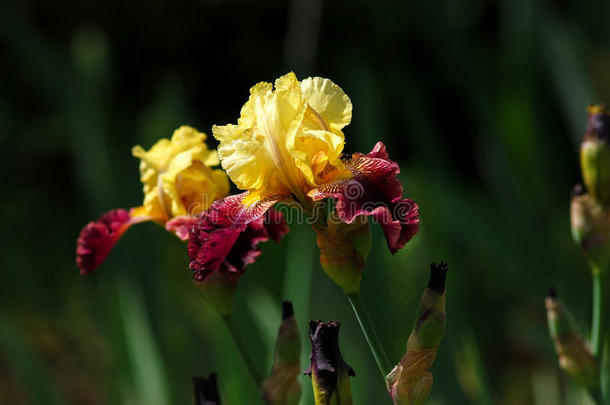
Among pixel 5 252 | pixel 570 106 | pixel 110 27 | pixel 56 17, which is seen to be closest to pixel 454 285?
pixel 570 106

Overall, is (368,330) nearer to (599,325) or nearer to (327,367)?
(327,367)

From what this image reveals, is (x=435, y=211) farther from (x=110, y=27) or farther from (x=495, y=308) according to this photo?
(x=110, y=27)

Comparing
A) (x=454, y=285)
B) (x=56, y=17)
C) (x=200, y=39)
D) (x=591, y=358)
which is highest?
(x=56, y=17)

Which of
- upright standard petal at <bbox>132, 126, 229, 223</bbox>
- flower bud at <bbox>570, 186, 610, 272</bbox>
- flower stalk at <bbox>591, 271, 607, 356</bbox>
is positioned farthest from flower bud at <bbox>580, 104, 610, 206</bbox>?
upright standard petal at <bbox>132, 126, 229, 223</bbox>

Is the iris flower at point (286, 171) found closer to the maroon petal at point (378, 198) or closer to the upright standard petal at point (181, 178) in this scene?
the maroon petal at point (378, 198)

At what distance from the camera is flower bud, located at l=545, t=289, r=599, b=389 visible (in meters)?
0.74

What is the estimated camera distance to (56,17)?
2.58m

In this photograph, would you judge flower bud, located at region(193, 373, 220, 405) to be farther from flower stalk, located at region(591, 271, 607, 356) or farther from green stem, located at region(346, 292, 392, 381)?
flower stalk, located at region(591, 271, 607, 356)

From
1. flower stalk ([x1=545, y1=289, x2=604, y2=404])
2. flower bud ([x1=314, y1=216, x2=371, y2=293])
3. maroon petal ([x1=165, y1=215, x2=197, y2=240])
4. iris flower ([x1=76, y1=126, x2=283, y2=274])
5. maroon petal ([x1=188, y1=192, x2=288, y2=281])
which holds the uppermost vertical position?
iris flower ([x1=76, y1=126, x2=283, y2=274])

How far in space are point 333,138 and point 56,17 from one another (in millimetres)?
2321

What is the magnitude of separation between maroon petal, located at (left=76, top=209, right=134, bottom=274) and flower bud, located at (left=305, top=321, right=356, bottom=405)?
30 cm

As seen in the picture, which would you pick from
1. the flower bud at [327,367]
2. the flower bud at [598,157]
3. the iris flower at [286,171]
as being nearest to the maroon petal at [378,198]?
the iris flower at [286,171]

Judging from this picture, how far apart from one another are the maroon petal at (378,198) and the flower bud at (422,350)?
0.21 feet

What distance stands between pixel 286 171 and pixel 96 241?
0.29 metres
